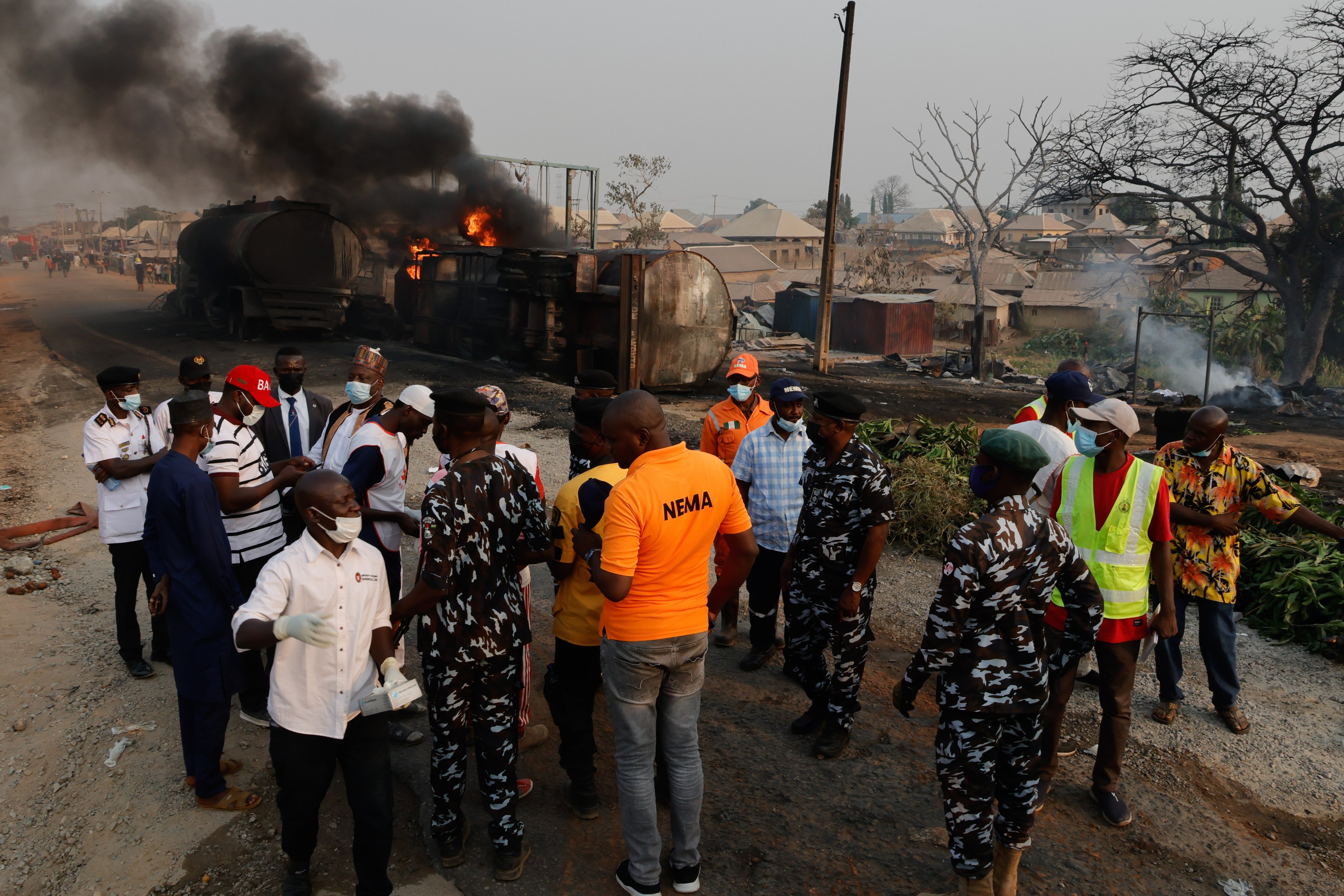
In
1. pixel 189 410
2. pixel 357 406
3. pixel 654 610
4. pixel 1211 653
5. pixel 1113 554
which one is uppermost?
pixel 189 410

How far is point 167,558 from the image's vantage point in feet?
12.2

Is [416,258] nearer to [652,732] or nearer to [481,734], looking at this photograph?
[481,734]

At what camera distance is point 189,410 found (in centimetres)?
365

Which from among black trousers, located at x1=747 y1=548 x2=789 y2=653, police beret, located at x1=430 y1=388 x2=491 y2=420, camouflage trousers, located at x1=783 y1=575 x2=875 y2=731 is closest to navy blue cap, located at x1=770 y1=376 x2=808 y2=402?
black trousers, located at x1=747 y1=548 x2=789 y2=653

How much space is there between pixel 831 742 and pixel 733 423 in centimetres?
221

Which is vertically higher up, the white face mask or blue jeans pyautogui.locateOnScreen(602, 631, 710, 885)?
the white face mask

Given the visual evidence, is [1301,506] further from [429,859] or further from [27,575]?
[27,575]

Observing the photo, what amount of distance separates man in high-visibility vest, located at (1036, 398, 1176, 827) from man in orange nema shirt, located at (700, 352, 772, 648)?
2235 mm

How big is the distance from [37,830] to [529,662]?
217 cm

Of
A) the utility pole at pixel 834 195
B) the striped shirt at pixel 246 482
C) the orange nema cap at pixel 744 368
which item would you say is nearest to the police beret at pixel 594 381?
the orange nema cap at pixel 744 368

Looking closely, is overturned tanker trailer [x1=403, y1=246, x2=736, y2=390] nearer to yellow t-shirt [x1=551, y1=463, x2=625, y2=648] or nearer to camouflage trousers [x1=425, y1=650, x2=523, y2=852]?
yellow t-shirt [x1=551, y1=463, x2=625, y2=648]

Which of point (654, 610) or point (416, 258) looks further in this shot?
point (416, 258)

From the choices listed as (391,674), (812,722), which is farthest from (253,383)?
(812,722)

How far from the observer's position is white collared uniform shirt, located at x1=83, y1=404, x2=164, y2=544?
15.8 ft
